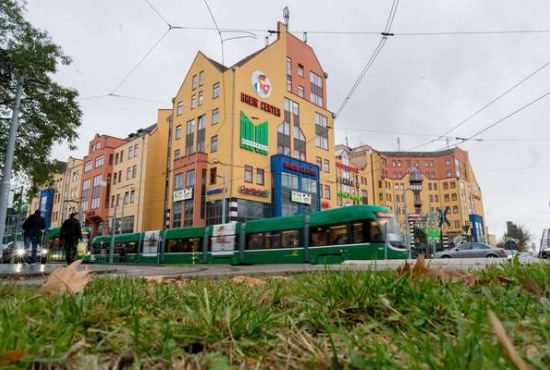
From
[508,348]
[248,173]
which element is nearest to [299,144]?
[248,173]

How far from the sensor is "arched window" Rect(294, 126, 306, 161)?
42812mm

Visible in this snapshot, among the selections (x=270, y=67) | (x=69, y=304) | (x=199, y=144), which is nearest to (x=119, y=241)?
(x=199, y=144)

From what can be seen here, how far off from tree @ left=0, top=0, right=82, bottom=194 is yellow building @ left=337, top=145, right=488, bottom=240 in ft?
204

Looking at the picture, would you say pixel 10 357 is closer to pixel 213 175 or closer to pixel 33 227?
pixel 33 227

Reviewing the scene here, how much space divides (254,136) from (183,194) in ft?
32.6

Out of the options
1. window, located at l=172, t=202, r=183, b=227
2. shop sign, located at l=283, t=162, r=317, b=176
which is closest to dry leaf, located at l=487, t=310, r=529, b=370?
shop sign, located at l=283, t=162, r=317, b=176

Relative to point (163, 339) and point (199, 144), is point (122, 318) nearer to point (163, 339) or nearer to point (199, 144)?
point (163, 339)

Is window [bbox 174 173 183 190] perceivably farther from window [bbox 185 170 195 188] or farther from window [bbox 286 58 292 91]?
window [bbox 286 58 292 91]

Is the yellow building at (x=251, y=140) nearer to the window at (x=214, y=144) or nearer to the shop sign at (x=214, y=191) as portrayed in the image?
the shop sign at (x=214, y=191)

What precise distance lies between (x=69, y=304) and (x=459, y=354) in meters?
1.70

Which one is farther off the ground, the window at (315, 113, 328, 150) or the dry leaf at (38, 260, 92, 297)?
the window at (315, 113, 328, 150)

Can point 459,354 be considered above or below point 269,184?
below

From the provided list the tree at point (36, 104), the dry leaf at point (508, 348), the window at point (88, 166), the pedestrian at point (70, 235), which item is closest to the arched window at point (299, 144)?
the tree at point (36, 104)

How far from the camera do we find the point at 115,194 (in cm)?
5153
